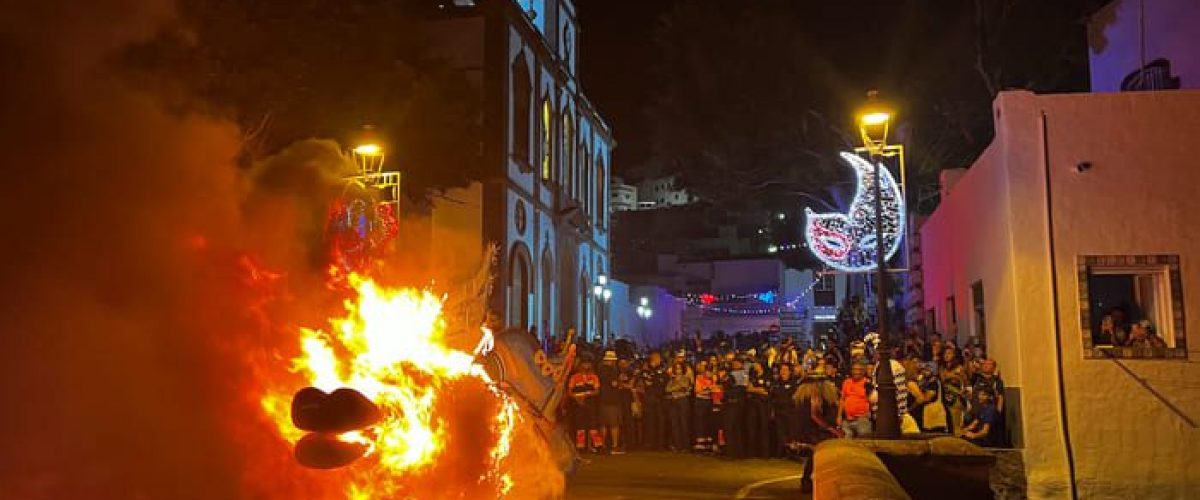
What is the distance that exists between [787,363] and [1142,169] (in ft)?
21.3

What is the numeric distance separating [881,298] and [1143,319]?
3.34 meters

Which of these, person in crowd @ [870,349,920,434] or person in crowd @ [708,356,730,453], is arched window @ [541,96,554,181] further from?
person in crowd @ [870,349,920,434]

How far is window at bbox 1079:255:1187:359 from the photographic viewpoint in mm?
11859

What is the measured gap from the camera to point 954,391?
13.2 metres

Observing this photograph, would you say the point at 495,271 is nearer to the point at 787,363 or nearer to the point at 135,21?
the point at 787,363

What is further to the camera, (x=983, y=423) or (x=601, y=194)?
(x=601, y=194)

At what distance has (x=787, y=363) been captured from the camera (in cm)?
1675

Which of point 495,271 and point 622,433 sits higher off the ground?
point 495,271

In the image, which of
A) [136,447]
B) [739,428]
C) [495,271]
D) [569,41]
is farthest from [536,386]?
[569,41]

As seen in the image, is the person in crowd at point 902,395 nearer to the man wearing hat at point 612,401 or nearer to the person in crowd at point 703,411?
the person in crowd at point 703,411

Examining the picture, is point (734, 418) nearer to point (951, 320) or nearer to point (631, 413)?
point (631, 413)

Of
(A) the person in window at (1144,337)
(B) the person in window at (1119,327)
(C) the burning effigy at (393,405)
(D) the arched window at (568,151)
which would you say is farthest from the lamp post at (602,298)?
(C) the burning effigy at (393,405)

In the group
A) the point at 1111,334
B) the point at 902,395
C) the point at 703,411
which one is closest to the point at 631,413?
the point at 703,411

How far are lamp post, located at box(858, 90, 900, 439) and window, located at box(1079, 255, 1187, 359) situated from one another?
2.37 metres
